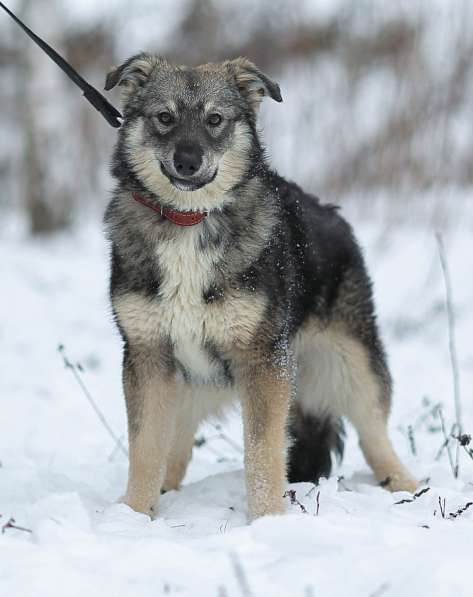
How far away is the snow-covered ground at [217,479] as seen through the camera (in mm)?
2283

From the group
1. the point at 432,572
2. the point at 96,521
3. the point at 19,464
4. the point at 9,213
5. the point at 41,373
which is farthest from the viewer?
the point at 9,213

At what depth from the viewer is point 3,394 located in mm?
5883

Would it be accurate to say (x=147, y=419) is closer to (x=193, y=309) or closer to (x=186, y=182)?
(x=193, y=309)

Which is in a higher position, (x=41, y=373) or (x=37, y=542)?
(x=41, y=373)

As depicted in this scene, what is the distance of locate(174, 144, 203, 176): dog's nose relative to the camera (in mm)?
3225

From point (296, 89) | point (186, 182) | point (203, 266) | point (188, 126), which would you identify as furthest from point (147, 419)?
point (296, 89)

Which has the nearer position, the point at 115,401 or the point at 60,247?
the point at 115,401

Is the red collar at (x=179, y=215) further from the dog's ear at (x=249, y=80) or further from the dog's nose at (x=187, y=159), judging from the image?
the dog's ear at (x=249, y=80)

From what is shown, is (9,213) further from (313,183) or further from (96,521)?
(96,521)

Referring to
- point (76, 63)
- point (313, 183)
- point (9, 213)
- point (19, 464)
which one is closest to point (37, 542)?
point (19, 464)

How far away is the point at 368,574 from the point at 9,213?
1036cm

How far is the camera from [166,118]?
3.45 meters

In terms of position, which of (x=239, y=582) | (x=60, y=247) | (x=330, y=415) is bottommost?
(x=239, y=582)

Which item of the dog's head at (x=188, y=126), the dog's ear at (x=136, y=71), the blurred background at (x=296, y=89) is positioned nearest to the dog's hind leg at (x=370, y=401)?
the dog's head at (x=188, y=126)
